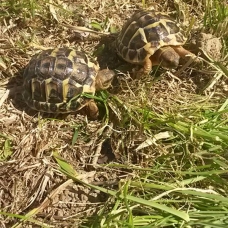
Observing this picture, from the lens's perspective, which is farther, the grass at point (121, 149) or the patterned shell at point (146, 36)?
the patterned shell at point (146, 36)

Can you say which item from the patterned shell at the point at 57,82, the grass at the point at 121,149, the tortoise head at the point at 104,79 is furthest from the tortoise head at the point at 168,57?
the patterned shell at the point at 57,82

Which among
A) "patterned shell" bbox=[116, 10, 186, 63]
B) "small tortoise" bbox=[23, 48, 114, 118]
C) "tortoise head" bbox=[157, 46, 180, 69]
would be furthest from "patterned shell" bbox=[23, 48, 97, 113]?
"tortoise head" bbox=[157, 46, 180, 69]

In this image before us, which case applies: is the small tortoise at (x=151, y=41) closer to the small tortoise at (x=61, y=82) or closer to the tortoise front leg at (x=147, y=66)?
the tortoise front leg at (x=147, y=66)

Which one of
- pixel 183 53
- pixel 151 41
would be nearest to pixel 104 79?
pixel 151 41

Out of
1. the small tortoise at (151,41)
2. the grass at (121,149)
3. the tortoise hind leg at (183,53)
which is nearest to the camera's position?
the grass at (121,149)

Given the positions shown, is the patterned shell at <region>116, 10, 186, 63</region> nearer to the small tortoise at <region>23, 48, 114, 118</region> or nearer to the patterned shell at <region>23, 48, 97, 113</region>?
the small tortoise at <region>23, 48, 114, 118</region>
